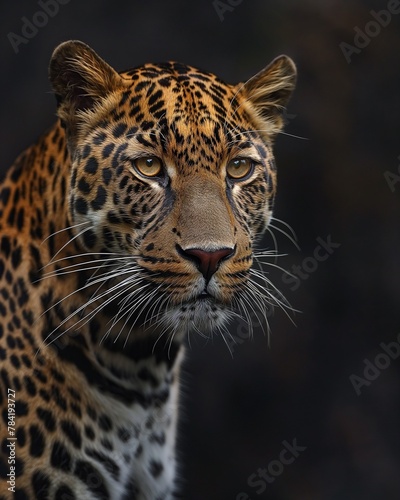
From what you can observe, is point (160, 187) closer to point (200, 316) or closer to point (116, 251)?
point (116, 251)

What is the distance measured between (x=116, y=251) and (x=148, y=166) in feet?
1.53

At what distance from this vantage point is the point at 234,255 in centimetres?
501

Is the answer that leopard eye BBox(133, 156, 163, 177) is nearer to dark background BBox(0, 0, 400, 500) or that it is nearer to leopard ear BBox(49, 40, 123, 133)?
leopard ear BBox(49, 40, 123, 133)

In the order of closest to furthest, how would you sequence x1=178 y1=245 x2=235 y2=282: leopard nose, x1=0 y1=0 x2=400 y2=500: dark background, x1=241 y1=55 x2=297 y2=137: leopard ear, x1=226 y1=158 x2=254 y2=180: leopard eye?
1. x1=178 y1=245 x2=235 y2=282: leopard nose
2. x1=226 y1=158 x2=254 y2=180: leopard eye
3. x1=241 y1=55 x2=297 y2=137: leopard ear
4. x1=0 y1=0 x2=400 y2=500: dark background

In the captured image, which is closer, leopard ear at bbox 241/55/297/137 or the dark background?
leopard ear at bbox 241/55/297/137

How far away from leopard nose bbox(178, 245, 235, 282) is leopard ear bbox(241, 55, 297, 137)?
3.55ft

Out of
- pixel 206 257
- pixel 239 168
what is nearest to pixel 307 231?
pixel 239 168

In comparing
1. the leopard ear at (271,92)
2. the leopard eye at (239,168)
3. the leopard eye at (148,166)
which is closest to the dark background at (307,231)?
the leopard ear at (271,92)

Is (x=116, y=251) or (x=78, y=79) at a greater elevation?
(x=78, y=79)

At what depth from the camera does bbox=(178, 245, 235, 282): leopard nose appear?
190 inches

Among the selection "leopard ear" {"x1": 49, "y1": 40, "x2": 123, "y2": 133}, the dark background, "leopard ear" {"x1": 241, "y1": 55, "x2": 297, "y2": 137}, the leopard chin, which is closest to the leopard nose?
the leopard chin

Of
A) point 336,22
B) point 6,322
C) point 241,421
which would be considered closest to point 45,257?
point 6,322

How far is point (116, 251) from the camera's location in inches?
205

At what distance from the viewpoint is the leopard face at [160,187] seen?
4.96m
